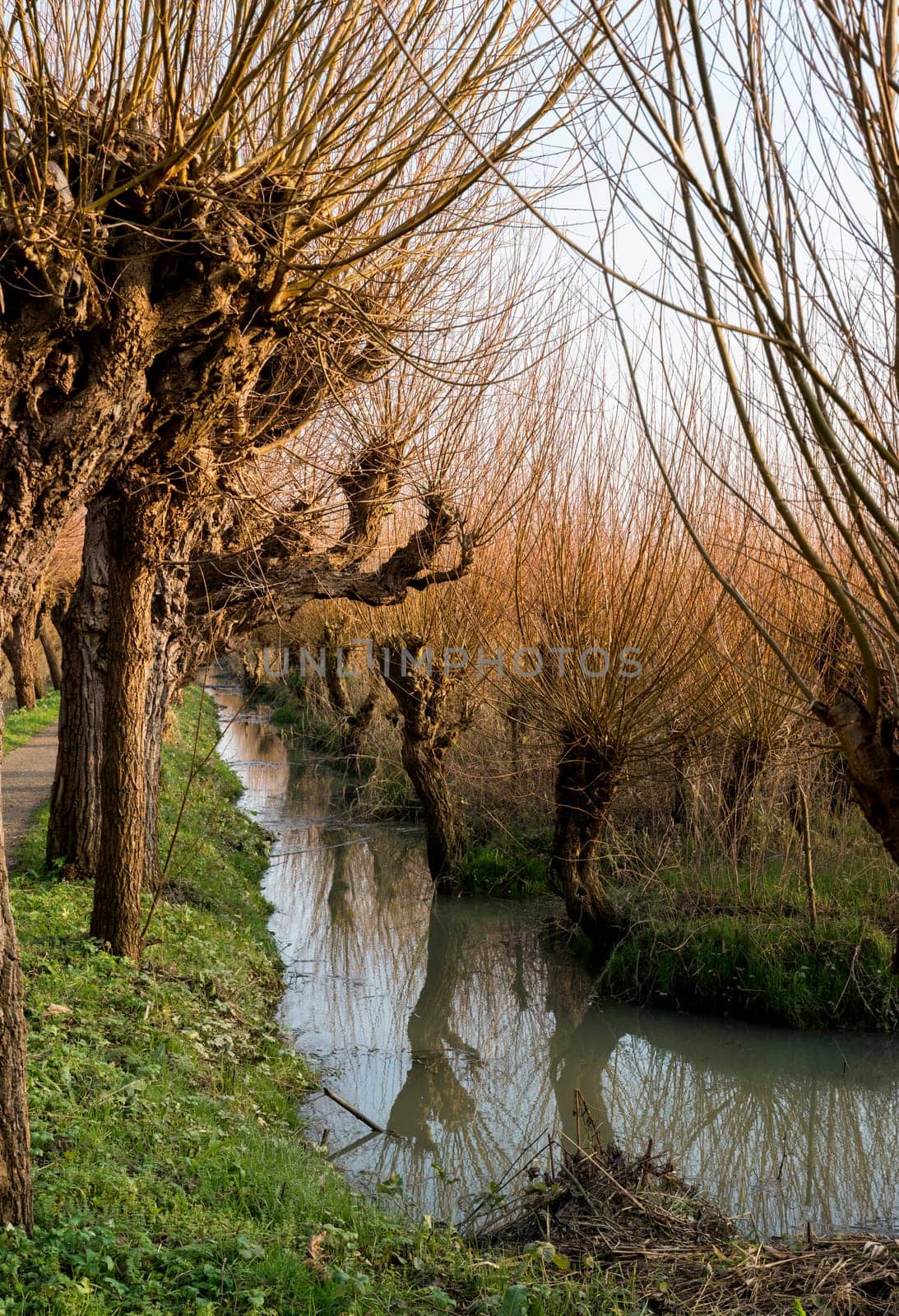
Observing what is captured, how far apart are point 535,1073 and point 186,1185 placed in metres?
3.95

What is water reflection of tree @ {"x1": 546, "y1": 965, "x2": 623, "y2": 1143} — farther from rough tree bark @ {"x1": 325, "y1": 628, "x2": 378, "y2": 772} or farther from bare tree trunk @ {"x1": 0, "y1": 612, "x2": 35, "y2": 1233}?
rough tree bark @ {"x1": 325, "y1": 628, "x2": 378, "y2": 772}

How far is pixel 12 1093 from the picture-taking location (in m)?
3.32

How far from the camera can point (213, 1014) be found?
629 cm

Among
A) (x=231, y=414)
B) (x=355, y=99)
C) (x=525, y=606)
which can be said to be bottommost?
(x=525, y=606)

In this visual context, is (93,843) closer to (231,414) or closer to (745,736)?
(231,414)

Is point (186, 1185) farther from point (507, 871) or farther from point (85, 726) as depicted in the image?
point (507, 871)

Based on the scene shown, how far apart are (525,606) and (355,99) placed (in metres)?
5.13

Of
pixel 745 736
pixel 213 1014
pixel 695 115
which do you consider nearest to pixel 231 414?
pixel 213 1014

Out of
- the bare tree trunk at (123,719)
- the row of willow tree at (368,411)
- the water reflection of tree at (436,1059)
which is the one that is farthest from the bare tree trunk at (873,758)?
the water reflection of tree at (436,1059)

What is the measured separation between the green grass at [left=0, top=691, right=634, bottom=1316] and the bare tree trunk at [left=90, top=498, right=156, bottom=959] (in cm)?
41

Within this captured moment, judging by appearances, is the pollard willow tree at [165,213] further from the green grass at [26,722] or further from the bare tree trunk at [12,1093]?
the green grass at [26,722]

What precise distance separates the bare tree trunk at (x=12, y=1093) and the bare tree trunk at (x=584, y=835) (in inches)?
230

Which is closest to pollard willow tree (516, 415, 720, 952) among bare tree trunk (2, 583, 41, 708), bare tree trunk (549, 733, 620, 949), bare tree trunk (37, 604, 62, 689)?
bare tree trunk (549, 733, 620, 949)

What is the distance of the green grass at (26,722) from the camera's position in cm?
1689
